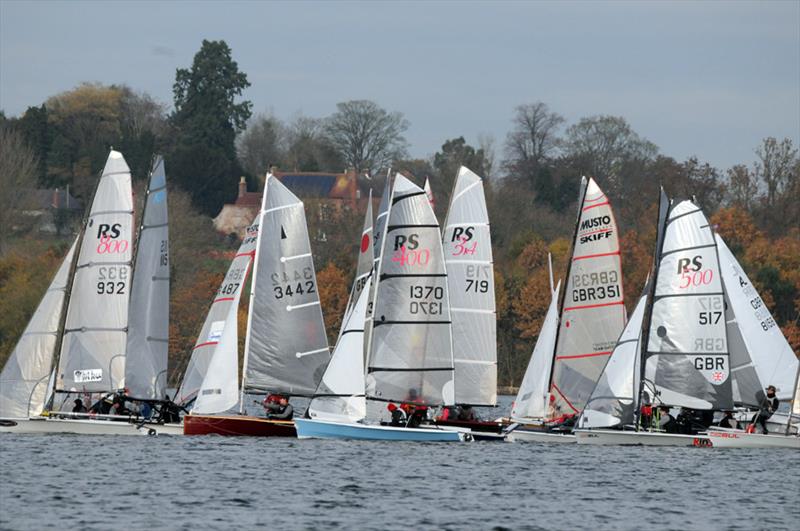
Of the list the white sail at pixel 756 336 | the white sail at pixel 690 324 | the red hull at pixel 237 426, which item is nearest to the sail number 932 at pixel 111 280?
the red hull at pixel 237 426

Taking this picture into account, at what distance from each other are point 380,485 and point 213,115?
351 ft

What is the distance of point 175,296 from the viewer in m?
74.9

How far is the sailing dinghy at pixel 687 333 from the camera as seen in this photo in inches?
1475

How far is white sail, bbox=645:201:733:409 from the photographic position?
37.5m

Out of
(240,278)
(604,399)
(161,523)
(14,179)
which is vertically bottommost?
(161,523)

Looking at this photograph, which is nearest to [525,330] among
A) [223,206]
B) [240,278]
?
[240,278]

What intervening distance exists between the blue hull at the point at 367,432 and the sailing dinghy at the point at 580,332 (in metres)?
4.21

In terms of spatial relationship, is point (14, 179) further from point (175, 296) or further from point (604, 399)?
point (604, 399)

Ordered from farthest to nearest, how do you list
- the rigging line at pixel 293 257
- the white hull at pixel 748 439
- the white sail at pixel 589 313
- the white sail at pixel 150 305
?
the white sail at pixel 589 313 → the white sail at pixel 150 305 → the rigging line at pixel 293 257 → the white hull at pixel 748 439

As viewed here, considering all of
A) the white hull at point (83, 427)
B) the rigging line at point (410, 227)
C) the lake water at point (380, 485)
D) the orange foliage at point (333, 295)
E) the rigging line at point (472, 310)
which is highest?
the orange foliage at point (333, 295)

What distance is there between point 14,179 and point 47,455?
5079cm

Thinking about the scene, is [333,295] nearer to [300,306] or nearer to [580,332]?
[580,332]

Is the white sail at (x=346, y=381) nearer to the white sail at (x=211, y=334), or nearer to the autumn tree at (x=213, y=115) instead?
the white sail at (x=211, y=334)

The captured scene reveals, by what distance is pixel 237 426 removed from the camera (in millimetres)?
36750
